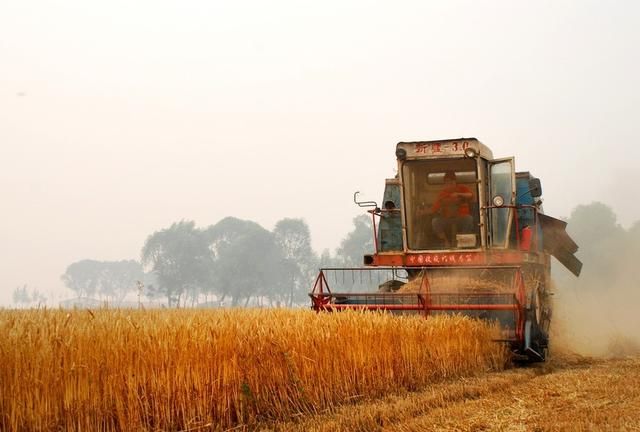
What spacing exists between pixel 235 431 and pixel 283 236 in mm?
89502

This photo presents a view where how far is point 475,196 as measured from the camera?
36.0 ft

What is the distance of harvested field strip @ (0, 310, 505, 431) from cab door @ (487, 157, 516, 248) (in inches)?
142

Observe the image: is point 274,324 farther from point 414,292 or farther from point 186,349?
point 414,292

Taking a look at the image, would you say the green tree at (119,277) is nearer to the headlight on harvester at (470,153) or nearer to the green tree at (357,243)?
the green tree at (357,243)

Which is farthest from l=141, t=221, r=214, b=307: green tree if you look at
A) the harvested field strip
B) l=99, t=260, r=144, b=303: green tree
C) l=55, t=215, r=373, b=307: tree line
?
the harvested field strip

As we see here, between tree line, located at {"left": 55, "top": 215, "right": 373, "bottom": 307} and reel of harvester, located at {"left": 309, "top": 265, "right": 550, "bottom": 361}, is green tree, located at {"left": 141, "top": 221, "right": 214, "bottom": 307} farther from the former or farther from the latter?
reel of harvester, located at {"left": 309, "top": 265, "right": 550, "bottom": 361}

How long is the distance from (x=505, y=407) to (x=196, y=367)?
2.78 metres


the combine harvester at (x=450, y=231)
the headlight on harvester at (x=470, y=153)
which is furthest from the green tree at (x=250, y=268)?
the headlight on harvester at (x=470, y=153)

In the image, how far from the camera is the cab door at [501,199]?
10.9 m

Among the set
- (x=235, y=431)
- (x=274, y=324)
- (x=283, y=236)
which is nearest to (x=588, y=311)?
(x=274, y=324)

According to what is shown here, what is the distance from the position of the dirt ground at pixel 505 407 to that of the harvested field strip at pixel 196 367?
353 millimetres

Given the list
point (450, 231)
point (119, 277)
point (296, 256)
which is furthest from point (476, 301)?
point (119, 277)

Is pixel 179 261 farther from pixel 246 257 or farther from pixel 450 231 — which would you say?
pixel 450 231

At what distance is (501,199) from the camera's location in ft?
36.0
